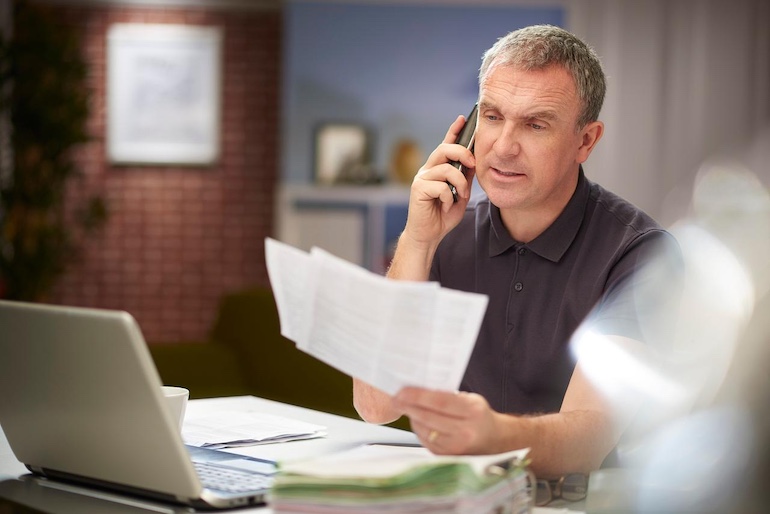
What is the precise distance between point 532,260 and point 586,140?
263 millimetres

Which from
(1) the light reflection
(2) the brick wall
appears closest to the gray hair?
(1) the light reflection

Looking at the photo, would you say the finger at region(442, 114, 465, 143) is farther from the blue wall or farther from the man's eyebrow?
the blue wall

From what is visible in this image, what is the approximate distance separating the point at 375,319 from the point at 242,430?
660mm

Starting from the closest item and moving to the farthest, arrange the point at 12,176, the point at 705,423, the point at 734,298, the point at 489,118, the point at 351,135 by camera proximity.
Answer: the point at 705,423
the point at 734,298
the point at 489,118
the point at 12,176
the point at 351,135

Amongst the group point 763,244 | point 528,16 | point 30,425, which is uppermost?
point 528,16

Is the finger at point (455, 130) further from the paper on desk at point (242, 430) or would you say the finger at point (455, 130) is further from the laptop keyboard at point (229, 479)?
the laptop keyboard at point (229, 479)

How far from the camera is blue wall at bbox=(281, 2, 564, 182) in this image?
239 inches

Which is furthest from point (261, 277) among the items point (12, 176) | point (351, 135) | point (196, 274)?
point (12, 176)

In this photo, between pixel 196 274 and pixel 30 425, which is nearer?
pixel 30 425

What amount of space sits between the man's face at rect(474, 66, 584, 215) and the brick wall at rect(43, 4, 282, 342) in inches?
186

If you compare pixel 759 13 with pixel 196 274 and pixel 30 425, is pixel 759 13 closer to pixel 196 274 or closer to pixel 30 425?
pixel 196 274

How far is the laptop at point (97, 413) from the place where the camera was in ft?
3.69

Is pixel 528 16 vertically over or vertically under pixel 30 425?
over

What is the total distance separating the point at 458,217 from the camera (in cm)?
196
